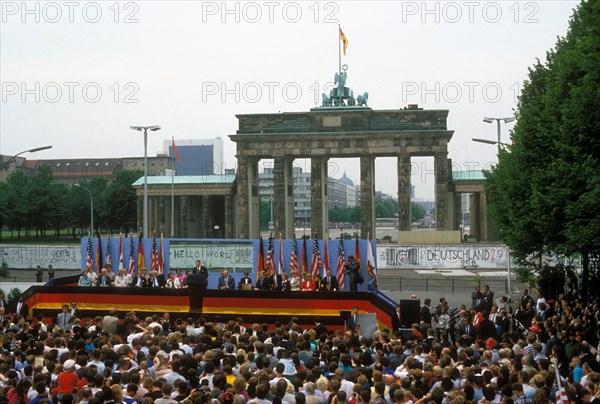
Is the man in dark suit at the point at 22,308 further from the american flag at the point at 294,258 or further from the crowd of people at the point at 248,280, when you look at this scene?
the american flag at the point at 294,258

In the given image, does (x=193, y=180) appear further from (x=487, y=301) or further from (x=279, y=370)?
(x=279, y=370)

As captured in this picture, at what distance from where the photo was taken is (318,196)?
79.8 m

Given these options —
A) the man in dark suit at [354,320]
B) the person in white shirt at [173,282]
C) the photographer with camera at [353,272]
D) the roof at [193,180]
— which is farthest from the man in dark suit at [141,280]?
the roof at [193,180]

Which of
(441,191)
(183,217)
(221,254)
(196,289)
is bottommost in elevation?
(196,289)

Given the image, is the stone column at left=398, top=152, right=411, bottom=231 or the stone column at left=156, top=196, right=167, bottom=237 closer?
the stone column at left=398, top=152, right=411, bottom=231

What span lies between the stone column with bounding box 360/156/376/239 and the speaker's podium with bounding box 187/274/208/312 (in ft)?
168

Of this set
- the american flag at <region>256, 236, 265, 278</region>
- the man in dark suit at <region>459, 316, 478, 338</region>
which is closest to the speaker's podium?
the american flag at <region>256, 236, 265, 278</region>

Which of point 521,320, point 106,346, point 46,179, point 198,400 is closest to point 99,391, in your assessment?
point 198,400

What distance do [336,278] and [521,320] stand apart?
24.9ft

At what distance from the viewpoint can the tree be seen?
2512cm

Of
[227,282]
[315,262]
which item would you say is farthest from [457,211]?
[227,282]

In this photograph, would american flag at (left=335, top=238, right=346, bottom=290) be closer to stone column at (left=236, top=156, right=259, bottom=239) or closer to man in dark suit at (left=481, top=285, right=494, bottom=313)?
man in dark suit at (left=481, top=285, right=494, bottom=313)

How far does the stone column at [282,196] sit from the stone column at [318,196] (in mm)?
2859

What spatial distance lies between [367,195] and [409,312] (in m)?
55.1
